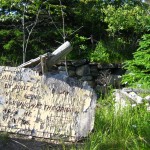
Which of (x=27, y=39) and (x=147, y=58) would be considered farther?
(x=27, y=39)

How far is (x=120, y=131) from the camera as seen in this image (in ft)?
13.3

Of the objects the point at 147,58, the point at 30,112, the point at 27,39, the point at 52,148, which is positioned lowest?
the point at 52,148

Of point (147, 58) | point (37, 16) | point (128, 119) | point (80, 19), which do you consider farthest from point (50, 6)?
point (128, 119)

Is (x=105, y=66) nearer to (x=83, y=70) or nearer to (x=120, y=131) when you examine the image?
(x=83, y=70)

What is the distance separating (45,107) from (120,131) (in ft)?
2.44

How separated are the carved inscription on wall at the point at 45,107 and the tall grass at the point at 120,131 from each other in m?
0.19

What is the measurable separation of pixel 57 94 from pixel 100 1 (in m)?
7.56

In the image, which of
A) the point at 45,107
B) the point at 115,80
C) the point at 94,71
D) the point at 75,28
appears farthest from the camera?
the point at 75,28

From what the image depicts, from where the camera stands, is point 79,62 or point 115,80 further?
point 79,62

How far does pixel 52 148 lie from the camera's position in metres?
3.83

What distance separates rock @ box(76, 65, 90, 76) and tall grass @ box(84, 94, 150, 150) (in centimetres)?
567

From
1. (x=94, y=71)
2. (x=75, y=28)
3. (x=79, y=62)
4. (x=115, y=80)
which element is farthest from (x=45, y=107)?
(x=75, y=28)

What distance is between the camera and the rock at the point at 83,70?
10.4 m

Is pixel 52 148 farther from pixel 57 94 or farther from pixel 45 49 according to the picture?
pixel 45 49
